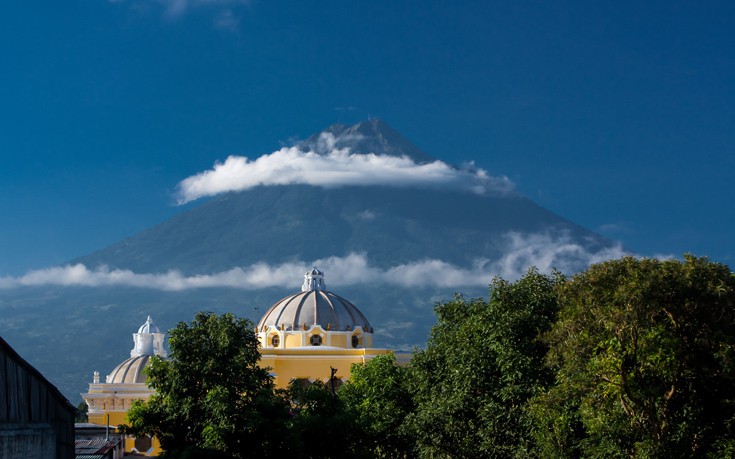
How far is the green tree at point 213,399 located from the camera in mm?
24219

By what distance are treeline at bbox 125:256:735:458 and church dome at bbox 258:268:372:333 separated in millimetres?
30415

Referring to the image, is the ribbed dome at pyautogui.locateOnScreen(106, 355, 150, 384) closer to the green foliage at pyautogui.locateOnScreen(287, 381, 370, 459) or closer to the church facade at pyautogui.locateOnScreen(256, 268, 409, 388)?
the church facade at pyautogui.locateOnScreen(256, 268, 409, 388)

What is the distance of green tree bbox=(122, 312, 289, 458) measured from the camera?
79.5 ft

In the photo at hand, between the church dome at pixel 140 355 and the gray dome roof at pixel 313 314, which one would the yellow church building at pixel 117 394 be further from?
the gray dome roof at pixel 313 314

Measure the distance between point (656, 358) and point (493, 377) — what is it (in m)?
5.70

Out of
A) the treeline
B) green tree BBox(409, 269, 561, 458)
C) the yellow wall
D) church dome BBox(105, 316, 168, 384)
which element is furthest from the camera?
church dome BBox(105, 316, 168, 384)

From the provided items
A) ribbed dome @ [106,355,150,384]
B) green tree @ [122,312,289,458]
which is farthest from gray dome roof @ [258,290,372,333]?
green tree @ [122,312,289,458]

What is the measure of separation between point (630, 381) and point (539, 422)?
10.5 ft

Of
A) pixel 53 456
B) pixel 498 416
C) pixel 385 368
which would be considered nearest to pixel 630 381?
pixel 498 416

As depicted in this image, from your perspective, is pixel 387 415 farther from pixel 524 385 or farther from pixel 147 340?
pixel 147 340

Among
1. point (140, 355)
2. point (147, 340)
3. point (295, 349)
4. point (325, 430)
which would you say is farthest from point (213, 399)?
point (147, 340)

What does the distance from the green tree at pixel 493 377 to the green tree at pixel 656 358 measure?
113 inches

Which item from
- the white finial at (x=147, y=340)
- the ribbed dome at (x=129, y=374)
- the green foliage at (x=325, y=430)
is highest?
the white finial at (x=147, y=340)

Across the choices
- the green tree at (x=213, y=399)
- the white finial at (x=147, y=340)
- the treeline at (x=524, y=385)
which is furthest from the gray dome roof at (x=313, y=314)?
the green tree at (x=213, y=399)
